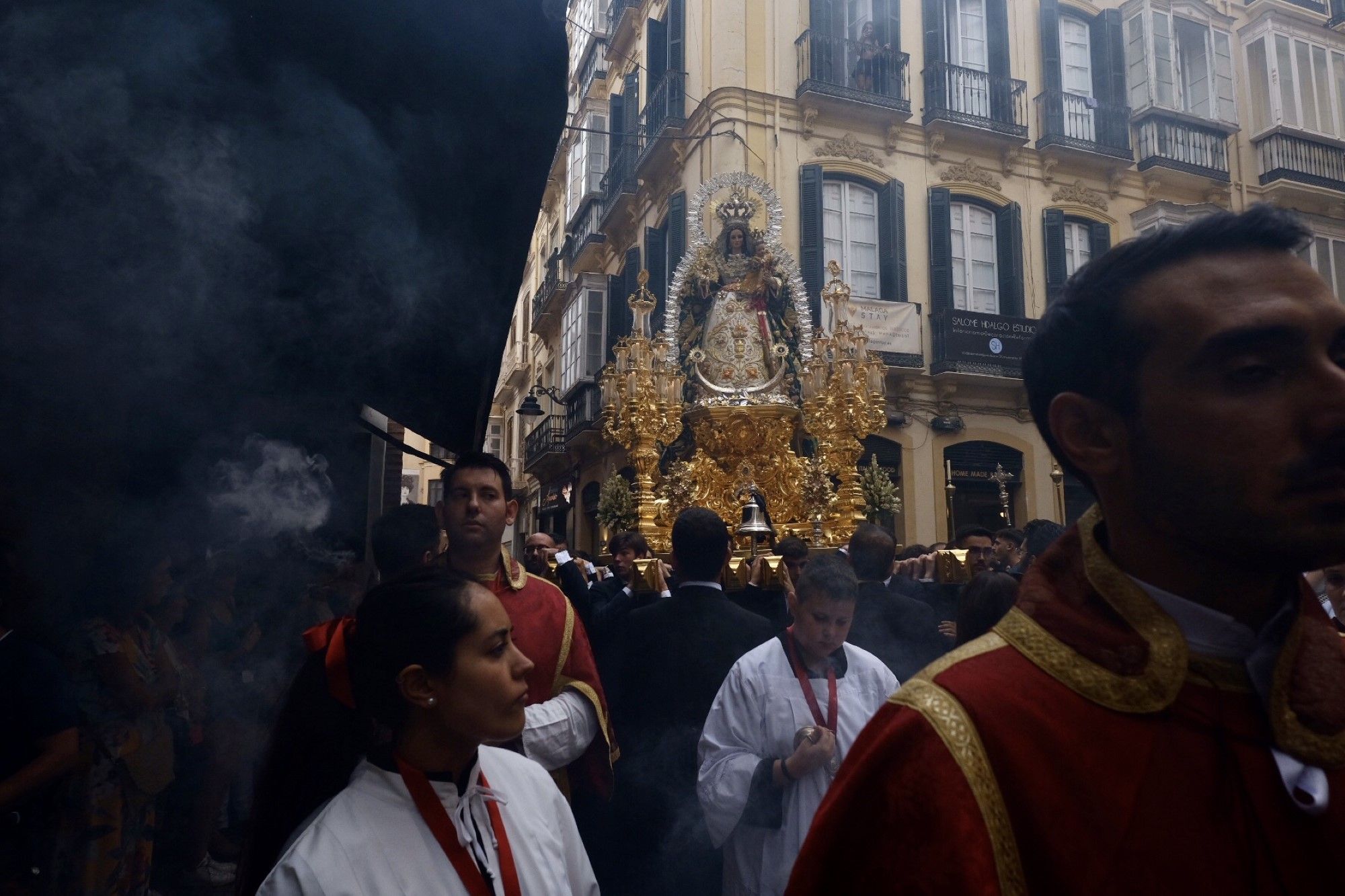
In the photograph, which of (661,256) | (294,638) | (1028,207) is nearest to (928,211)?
(1028,207)

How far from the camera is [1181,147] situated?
578 inches

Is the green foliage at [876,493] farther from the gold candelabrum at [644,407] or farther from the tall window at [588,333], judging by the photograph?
the tall window at [588,333]

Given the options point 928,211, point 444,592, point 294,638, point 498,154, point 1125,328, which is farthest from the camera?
point 928,211

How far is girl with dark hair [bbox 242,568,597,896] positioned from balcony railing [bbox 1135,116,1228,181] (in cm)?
1550

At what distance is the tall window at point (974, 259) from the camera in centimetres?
1377

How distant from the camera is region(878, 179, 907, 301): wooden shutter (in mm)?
13094

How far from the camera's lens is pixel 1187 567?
3.66ft

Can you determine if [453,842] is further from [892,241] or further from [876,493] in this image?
[892,241]

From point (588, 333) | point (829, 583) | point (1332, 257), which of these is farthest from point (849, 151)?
point (829, 583)

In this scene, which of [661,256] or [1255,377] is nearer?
[1255,377]

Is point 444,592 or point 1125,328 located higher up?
point 1125,328

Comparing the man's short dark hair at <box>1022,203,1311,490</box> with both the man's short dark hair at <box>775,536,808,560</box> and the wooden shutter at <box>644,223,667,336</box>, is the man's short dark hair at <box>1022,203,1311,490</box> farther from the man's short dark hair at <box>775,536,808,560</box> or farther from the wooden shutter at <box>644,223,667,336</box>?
the wooden shutter at <box>644,223,667,336</box>

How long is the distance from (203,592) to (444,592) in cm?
209

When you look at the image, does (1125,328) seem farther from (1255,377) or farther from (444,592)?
(444,592)
